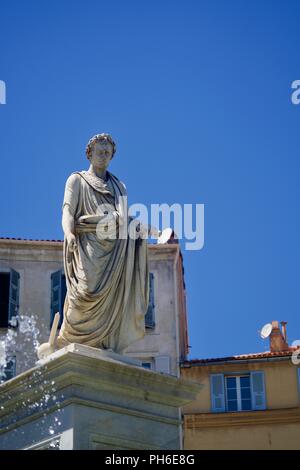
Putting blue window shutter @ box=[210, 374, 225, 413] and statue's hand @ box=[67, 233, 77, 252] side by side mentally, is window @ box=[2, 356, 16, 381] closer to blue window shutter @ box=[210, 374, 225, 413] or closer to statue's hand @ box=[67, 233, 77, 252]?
blue window shutter @ box=[210, 374, 225, 413]

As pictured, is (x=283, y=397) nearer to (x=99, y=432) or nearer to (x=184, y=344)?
(x=184, y=344)

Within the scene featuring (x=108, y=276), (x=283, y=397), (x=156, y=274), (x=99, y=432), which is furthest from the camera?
(x=156, y=274)

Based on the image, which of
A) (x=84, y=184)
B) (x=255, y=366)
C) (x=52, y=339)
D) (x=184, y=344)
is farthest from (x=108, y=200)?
(x=184, y=344)

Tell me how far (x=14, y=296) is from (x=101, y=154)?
3100cm

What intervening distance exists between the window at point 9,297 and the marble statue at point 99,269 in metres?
30.2

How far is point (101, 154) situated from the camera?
1631cm

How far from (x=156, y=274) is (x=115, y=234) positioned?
1268 inches

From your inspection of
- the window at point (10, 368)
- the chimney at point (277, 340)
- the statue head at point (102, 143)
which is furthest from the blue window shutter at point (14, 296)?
the statue head at point (102, 143)

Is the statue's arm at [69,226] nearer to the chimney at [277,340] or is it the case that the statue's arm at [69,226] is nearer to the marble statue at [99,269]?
the marble statue at [99,269]

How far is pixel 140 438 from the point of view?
570 inches

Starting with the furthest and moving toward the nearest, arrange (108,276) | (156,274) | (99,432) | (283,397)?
(156,274)
(283,397)
(108,276)
(99,432)

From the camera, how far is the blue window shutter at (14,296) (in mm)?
46219

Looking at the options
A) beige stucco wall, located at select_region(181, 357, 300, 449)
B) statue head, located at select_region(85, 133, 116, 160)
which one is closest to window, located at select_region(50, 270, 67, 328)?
beige stucco wall, located at select_region(181, 357, 300, 449)

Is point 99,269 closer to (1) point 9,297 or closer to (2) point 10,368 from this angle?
(2) point 10,368
